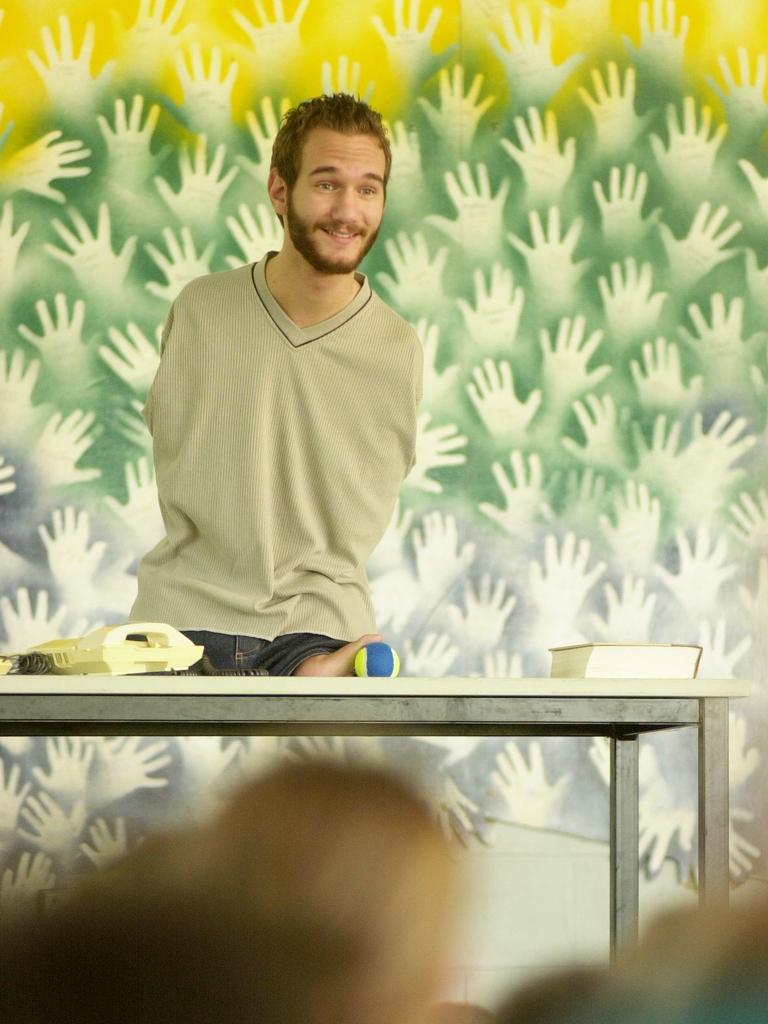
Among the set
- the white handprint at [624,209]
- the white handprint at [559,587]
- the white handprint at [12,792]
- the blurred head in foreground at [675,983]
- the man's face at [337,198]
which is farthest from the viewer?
the white handprint at [624,209]

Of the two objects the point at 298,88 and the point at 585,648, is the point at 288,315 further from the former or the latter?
the point at 298,88

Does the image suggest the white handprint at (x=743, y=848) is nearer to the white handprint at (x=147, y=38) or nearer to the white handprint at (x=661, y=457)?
the white handprint at (x=661, y=457)

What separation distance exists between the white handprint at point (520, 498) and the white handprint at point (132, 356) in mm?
882

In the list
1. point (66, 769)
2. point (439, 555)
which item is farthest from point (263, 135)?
point (66, 769)

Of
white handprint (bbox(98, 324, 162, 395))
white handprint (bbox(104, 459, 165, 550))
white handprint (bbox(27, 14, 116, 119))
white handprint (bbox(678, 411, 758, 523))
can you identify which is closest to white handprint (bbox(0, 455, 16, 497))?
white handprint (bbox(104, 459, 165, 550))

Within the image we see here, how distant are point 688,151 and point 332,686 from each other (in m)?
2.60

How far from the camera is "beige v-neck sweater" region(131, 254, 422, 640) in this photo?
1873 millimetres

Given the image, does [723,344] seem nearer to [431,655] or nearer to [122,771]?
[431,655]

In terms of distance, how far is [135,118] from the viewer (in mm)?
3289

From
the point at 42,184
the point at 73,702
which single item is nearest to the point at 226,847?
the point at 73,702

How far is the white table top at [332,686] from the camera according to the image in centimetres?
132

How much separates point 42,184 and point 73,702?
2218mm

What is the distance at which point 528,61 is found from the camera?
136 inches

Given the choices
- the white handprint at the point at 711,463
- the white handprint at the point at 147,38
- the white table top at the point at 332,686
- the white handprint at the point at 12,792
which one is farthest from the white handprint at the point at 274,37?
the white table top at the point at 332,686
